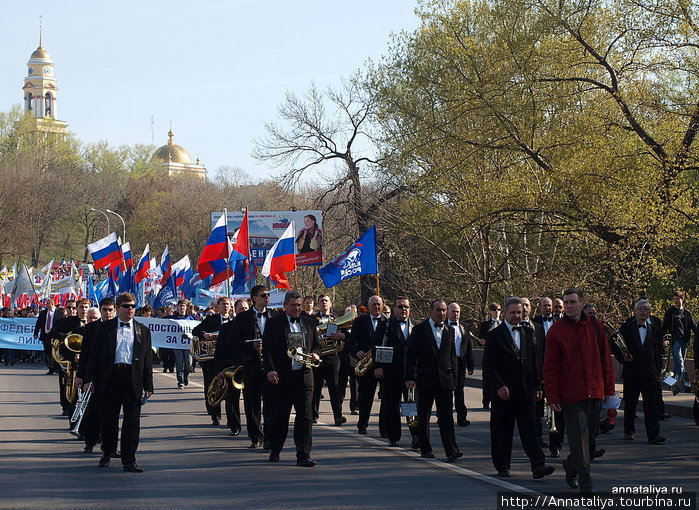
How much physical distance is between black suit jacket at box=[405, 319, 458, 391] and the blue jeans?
296 inches

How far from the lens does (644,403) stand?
1341 centimetres

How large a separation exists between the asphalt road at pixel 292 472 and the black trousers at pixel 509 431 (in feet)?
0.71

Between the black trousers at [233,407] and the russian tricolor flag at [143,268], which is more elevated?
the russian tricolor flag at [143,268]

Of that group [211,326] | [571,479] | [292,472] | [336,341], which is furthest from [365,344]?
[571,479]

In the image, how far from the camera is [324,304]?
54.5 feet

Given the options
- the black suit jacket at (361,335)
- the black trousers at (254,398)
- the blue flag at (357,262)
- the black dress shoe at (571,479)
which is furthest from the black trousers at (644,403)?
the blue flag at (357,262)

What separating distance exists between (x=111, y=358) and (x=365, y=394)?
4403 mm

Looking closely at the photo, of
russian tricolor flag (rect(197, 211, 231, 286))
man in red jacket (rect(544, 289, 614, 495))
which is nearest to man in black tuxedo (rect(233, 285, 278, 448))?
man in red jacket (rect(544, 289, 614, 495))

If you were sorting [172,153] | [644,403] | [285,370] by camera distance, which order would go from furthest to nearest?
[172,153]
[644,403]
[285,370]

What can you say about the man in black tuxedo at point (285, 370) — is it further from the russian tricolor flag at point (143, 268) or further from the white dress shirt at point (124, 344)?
the russian tricolor flag at point (143, 268)

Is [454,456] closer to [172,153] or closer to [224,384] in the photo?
[224,384]

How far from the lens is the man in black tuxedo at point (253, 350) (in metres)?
13.2

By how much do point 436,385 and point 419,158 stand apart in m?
22.6

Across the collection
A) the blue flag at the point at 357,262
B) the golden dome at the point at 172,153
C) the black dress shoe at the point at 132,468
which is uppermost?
the golden dome at the point at 172,153
